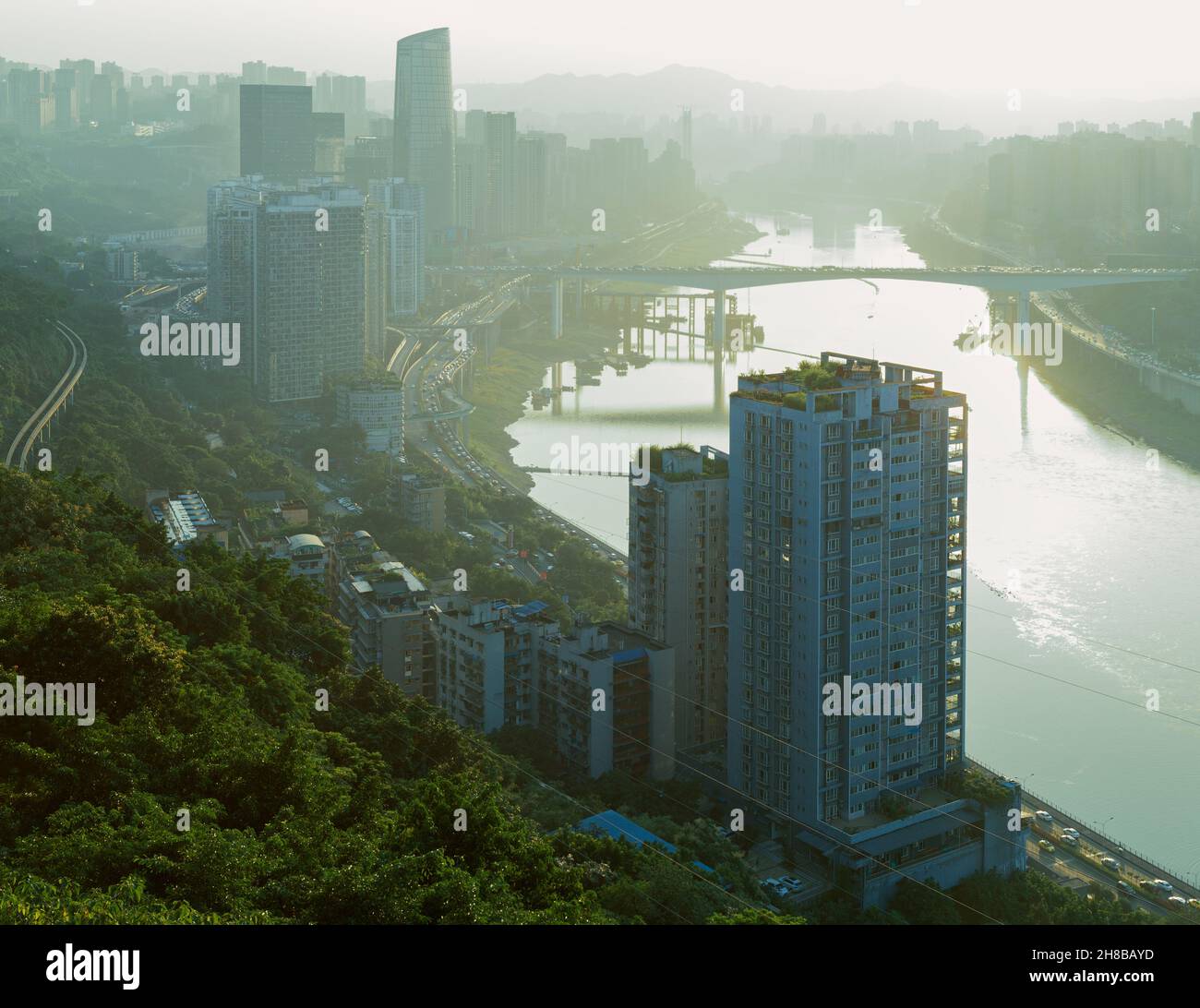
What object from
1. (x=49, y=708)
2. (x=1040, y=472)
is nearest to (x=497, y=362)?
(x=1040, y=472)

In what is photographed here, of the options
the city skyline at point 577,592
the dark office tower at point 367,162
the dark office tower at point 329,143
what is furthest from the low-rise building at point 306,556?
the dark office tower at point 329,143

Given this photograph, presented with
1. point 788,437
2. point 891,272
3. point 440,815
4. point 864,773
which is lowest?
point 864,773

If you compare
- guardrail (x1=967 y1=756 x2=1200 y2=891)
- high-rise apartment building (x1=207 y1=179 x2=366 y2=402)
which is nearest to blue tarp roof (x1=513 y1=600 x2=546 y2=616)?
guardrail (x1=967 y1=756 x2=1200 y2=891)

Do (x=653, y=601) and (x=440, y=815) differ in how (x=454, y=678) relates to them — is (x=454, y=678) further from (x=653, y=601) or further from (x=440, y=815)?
(x=440, y=815)

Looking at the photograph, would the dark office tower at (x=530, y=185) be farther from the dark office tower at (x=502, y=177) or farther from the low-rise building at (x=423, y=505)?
the low-rise building at (x=423, y=505)

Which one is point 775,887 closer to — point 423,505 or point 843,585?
point 843,585
